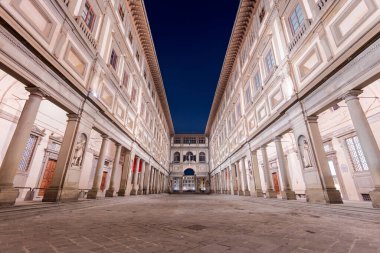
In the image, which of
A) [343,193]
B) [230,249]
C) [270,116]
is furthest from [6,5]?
[343,193]

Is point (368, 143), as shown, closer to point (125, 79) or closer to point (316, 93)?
point (316, 93)

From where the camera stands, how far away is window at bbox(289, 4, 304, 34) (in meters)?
8.87

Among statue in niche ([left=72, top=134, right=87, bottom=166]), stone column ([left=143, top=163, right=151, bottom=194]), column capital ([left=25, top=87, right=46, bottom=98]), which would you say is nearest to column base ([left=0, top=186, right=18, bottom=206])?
statue in niche ([left=72, top=134, right=87, bottom=166])

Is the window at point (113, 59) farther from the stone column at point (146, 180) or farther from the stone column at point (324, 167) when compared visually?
the stone column at point (146, 180)

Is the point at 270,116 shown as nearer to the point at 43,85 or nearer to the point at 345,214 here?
the point at 345,214

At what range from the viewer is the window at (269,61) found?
11.5 metres

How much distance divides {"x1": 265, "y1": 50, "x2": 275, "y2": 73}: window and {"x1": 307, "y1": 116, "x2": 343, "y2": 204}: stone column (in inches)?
204

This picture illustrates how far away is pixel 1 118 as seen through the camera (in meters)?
8.09

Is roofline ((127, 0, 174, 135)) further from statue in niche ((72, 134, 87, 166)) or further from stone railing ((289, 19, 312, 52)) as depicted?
stone railing ((289, 19, 312, 52))

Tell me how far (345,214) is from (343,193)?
7.60 metres

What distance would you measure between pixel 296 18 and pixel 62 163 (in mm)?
13324

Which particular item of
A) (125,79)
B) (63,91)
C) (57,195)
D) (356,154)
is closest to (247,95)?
(356,154)

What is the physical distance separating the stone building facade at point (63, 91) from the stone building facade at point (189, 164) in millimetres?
21813

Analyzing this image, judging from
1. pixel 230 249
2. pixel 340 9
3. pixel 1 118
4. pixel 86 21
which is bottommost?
pixel 230 249
